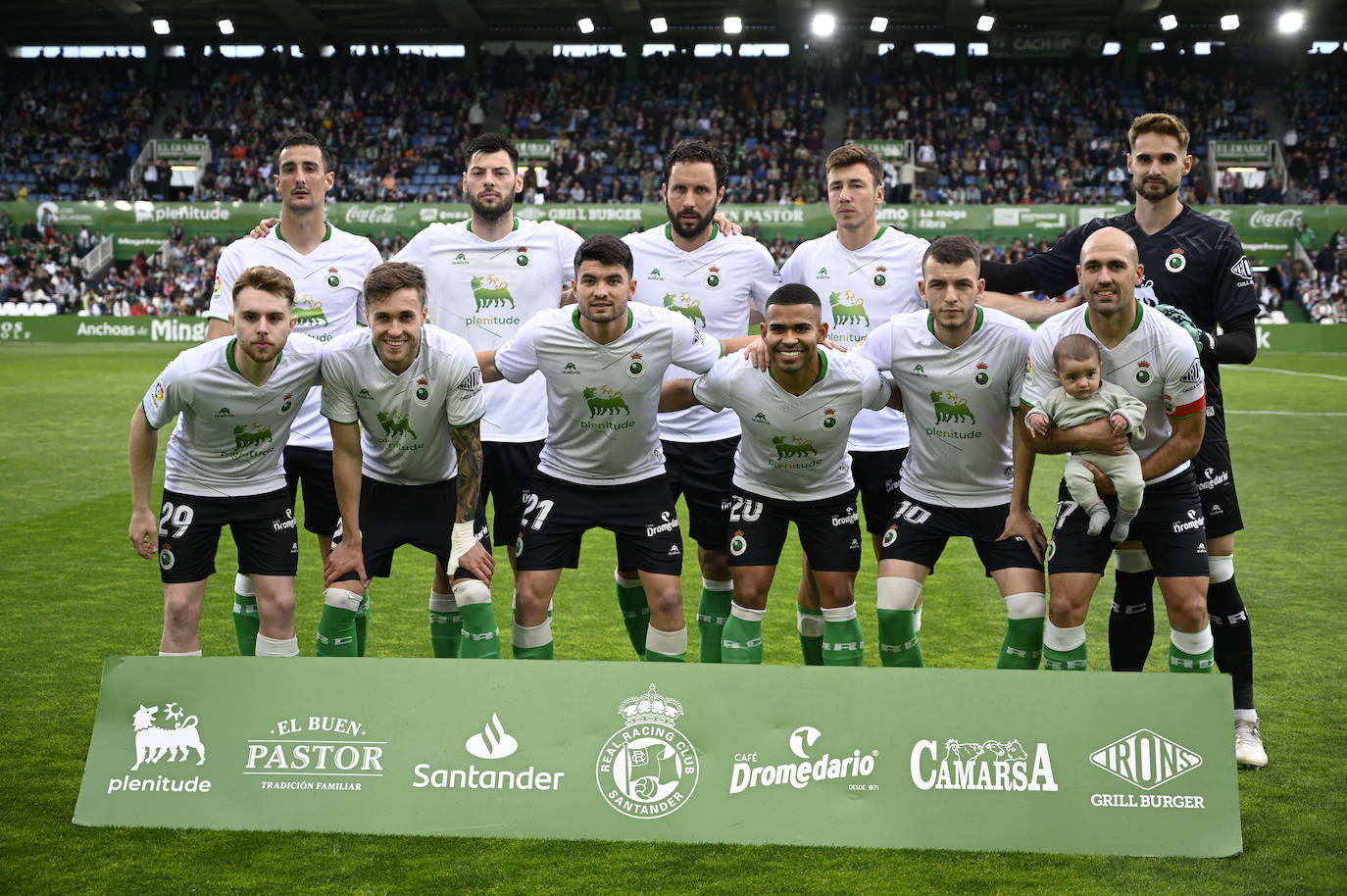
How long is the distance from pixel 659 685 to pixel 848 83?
4153cm

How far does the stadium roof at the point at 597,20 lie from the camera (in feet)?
133

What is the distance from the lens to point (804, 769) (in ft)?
12.4

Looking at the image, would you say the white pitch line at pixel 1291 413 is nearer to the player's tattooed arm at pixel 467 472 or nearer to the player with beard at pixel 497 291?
the player with beard at pixel 497 291

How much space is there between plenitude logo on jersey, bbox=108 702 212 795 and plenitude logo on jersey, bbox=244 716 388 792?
18 cm

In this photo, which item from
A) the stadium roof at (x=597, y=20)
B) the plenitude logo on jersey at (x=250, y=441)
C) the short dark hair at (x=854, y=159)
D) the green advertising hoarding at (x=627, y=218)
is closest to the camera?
the plenitude logo on jersey at (x=250, y=441)

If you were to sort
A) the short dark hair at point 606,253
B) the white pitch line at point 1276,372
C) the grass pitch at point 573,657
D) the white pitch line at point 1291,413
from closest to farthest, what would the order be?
the grass pitch at point 573,657 → the short dark hair at point 606,253 → the white pitch line at point 1291,413 → the white pitch line at point 1276,372

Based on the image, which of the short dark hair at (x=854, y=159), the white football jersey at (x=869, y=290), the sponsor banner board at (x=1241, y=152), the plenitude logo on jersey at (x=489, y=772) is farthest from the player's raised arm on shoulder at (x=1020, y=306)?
the sponsor banner board at (x=1241, y=152)

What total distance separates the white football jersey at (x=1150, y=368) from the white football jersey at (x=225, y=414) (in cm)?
301

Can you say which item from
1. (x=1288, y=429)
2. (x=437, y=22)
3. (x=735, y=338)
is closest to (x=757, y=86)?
(x=437, y=22)

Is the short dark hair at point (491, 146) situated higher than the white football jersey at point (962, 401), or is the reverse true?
the short dark hair at point (491, 146)

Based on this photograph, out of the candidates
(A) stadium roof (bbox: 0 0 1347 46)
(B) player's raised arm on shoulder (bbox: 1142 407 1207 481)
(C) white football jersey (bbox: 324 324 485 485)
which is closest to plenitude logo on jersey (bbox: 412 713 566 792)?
(C) white football jersey (bbox: 324 324 485 485)

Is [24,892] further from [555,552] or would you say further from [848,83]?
[848,83]

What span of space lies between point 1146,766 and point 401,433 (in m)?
3.17

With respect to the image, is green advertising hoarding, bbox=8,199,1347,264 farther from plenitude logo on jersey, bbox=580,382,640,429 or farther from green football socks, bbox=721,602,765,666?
green football socks, bbox=721,602,765,666
